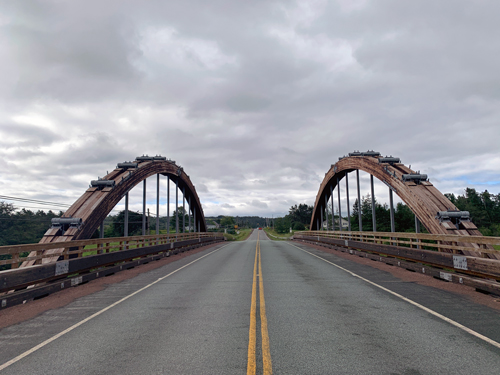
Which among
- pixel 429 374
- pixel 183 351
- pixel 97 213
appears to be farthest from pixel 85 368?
pixel 97 213

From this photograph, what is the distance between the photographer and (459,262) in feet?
32.4

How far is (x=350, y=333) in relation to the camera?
17.8 feet

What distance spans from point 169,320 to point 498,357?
540 centimetres

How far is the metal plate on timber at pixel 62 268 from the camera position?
9.95 m

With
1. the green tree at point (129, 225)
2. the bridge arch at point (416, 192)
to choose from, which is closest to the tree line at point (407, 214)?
the bridge arch at point (416, 192)

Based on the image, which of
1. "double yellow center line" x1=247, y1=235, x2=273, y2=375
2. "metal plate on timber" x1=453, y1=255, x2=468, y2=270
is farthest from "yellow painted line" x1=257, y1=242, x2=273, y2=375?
"metal plate on timber" x1=453, y1=255, x2=468, y2=270

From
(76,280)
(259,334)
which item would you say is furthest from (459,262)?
(76,280)

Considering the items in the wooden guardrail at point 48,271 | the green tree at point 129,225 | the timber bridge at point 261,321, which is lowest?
the timber bridge at point 261,321

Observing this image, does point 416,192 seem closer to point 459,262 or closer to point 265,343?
point 459,262

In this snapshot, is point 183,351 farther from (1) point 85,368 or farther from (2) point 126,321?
(2) point 126,321

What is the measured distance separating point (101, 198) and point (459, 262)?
2032cm

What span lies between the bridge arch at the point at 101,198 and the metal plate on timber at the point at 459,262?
60.2ft

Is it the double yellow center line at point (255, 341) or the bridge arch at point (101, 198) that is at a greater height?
the bridge arch at point (101, 198)

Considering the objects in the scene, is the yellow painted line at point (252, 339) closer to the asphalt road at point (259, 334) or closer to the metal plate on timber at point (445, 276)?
the asphalt road at point (259, 334)
